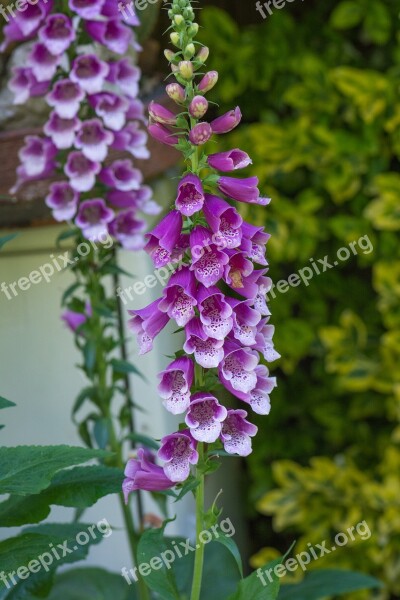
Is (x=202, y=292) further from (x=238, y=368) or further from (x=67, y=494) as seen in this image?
(x=67, y=494)

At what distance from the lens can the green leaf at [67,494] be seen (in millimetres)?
895

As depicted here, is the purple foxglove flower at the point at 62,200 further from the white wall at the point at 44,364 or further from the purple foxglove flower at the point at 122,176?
the white wall at the point at 44,364

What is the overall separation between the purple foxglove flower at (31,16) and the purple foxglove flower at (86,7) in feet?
0.15

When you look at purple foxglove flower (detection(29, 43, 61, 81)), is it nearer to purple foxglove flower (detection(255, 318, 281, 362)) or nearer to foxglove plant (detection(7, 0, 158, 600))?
foxglove plant (detection(7, 0, 158, 600))

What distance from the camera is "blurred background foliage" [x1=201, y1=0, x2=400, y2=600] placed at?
1.84 m

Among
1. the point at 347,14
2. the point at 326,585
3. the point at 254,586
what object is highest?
the point at 347,14

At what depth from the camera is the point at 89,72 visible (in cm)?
115

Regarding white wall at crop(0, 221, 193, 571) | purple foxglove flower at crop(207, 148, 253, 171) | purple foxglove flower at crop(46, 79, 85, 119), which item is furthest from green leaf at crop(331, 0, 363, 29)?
purple foxglove flower at crop(207, 148, 253, 171)

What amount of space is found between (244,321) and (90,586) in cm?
85

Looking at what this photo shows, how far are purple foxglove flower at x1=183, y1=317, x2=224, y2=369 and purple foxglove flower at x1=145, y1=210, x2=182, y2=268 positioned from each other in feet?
0.20

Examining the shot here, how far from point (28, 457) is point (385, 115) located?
4.17 feet

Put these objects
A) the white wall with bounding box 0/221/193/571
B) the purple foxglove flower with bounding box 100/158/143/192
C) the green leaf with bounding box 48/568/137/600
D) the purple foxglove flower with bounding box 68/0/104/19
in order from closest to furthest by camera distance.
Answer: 1. the purple foxglove flower with bounding box 68/0/104/19
2. the purple foxglove flower with bounding box 100/158/143/192
3. the green leaf with bounding box 48/568/137/600
4. the white wall with bounding box 0/221/193/571

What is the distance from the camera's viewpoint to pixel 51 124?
3.79 feet

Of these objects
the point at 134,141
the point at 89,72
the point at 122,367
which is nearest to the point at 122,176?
the point at 134,141
